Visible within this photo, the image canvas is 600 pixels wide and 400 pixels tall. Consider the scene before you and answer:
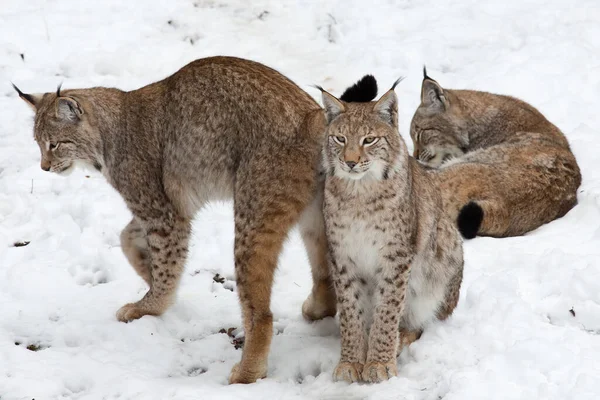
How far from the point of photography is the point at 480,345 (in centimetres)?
493

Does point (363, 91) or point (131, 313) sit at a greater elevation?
point (363, 91)

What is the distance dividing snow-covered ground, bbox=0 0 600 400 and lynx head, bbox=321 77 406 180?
3.78ft

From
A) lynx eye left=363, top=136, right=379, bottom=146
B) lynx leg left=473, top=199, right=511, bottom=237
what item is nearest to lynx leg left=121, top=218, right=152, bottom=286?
lynx eye left=363, top=136, right=379, bottom=146

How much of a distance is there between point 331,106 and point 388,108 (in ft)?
1.05

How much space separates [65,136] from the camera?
579 cm

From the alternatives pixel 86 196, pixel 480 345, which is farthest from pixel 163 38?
pixel 480 345

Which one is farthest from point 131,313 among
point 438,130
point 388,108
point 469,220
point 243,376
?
point 438,130

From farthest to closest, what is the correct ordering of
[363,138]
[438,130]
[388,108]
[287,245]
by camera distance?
1. [438,130]
2. [287,245]
3. [388,108]
4. [363,138]

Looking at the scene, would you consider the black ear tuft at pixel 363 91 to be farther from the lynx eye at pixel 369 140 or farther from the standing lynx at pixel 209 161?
→ the lynx eye at pixel 369 140

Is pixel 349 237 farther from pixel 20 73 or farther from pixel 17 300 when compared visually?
pixel 20 73

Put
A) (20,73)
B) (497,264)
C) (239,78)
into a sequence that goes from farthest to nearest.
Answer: (20,73), (497,264), (239,78)

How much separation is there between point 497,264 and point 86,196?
3343 mm

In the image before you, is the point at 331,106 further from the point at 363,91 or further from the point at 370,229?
the point at 370,229

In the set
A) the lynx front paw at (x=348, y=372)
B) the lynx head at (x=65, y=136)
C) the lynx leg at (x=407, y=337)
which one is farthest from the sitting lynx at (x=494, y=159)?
the lynx head at (x=65, y=136)
